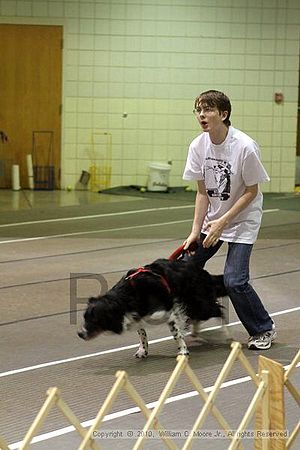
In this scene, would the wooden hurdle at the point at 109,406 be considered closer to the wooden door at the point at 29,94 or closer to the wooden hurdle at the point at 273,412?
the wooden hurdle at the point at 273,412

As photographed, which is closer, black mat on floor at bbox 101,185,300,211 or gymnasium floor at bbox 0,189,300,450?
gymnasium floor at bbox 0,189,300,450

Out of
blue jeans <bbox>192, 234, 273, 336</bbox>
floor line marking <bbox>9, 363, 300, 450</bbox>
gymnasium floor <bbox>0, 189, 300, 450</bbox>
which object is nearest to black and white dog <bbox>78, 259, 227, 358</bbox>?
blue jeans <bbox>192, 234, 273, 336</bbox>

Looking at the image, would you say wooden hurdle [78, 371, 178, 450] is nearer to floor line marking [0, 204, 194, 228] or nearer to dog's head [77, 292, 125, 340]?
dog's head [77, 292, 125, 340]

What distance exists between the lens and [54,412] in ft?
15.1

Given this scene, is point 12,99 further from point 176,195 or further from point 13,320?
point 13,320

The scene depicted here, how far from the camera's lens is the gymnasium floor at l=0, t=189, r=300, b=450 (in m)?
4.61

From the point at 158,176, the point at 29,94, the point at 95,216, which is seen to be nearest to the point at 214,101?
the point at 95,216

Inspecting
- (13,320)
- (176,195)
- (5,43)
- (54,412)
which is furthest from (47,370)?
(5,43)

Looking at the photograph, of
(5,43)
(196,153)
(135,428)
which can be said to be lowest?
(135,428)

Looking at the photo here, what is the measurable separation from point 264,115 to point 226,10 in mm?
1901

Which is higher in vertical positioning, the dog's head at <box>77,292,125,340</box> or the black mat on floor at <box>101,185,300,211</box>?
the black mat on floor at <box>101,185,300,211</box>

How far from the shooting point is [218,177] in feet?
19.0

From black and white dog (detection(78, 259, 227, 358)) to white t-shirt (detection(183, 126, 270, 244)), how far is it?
36cm

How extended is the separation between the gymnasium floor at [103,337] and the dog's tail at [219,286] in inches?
14.4
